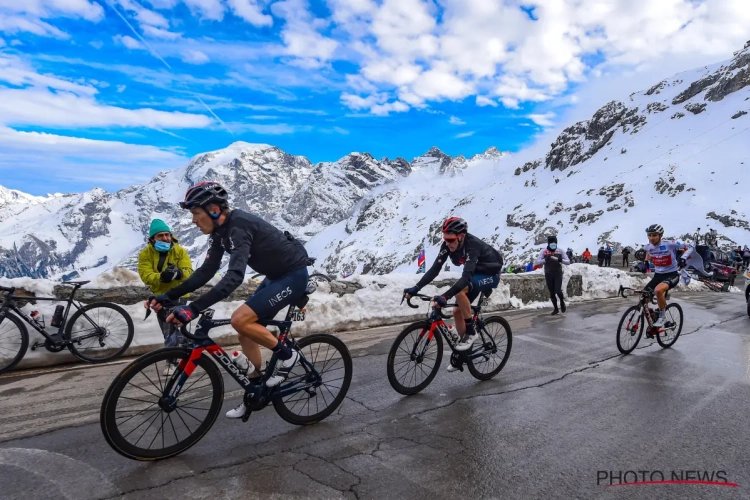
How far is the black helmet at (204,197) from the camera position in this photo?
375 centimetres

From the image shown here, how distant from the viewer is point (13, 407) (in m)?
4.76

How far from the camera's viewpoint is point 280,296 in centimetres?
417

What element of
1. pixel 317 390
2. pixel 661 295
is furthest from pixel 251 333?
pixel 661 295

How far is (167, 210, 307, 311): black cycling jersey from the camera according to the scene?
364 cm

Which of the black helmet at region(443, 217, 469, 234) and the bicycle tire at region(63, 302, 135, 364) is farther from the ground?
the black helmet at region(443, 217, 469, 234)

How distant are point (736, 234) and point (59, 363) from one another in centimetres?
6052

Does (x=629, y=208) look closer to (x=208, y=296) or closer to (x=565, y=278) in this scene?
(x=565, y=278)

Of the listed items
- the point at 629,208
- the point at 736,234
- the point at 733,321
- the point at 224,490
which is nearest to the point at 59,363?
the point at 224,490

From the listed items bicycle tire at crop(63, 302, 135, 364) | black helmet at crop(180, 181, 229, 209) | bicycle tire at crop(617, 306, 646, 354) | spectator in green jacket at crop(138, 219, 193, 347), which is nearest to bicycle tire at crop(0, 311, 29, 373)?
bicycle tire at crop(63, 302, 135, 364)

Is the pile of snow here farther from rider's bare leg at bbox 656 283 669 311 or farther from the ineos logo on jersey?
rider's bare leg at bbox 656 283 669 311

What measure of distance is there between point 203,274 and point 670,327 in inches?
311

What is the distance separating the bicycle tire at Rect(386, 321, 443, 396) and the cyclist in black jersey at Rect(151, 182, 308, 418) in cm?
131

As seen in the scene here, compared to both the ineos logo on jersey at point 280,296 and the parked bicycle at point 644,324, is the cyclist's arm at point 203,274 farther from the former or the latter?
the parked bicycle at point 644,324

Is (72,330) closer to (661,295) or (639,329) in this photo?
(639,329)
